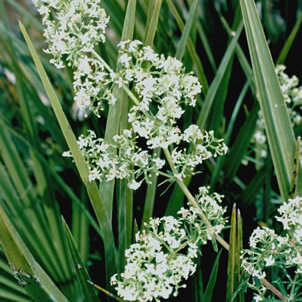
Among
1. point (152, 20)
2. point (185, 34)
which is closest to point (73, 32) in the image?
point (152, 20)

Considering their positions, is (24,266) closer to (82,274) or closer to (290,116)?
(82,274)

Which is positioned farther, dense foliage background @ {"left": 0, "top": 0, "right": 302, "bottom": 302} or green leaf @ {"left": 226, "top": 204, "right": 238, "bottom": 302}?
dense foliage background @ {"left": 0, "top": 0, "right": 302, "bottom": 302}

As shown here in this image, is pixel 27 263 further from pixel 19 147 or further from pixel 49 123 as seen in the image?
pixel 19 147

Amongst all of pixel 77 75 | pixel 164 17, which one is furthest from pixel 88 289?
pixel 164 17

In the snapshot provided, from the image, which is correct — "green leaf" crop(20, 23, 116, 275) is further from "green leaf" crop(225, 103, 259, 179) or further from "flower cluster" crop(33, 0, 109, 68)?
"green leaf" crop(225, 103, 259, 179)

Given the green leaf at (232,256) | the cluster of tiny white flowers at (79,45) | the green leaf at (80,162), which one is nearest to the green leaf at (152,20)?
the cluster of tiny white flowers at (79,45)

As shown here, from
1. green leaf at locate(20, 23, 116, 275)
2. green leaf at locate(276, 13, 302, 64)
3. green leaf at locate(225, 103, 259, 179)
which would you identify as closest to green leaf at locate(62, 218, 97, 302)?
green leaf at locate(20, 23, 116, 275)

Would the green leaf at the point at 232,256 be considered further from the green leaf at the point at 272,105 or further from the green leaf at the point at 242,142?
the green leaf at the point at 242,142

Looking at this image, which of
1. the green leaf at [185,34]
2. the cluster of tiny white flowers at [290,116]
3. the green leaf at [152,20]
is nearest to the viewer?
the green leaf at [152,20]
